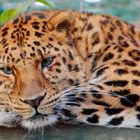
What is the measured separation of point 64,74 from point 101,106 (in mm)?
299

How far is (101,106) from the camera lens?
12.7 ft

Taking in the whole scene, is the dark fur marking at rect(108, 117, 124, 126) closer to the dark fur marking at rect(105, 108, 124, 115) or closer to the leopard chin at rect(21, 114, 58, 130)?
the dark fur marking at rect(105, 108, 124, 115)

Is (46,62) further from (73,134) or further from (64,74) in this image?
(73,134)

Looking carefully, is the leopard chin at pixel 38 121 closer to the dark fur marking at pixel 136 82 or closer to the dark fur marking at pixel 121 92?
the dark fur marking at pixel 121 92

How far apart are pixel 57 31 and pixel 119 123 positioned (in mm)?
673

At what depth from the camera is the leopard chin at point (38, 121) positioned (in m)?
3.78

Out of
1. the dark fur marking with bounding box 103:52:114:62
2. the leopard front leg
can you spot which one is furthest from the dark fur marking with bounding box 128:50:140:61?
the leopard front leg

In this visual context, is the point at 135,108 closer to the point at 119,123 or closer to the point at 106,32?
the point at 119,123

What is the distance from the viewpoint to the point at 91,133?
12.4 ft

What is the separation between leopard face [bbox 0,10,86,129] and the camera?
12.3 feet

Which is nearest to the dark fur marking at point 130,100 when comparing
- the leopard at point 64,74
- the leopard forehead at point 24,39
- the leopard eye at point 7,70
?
the leopard at point 64,74

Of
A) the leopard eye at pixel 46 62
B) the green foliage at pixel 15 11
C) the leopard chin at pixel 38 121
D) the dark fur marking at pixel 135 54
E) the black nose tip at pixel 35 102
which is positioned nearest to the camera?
the black nose tip at pixel 35 102

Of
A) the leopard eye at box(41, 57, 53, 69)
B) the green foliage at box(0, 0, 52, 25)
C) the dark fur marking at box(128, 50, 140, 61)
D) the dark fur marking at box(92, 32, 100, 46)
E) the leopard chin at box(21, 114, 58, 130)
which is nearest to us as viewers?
the leopard chin at box(21, 114, 58, 130)

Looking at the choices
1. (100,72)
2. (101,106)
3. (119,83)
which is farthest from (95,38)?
(101,106)
